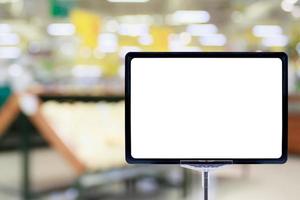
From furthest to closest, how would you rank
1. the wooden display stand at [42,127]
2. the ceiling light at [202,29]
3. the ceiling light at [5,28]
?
1. the ceiling light at [202,29]
2. the ceiling light at [5,28]
3. the wooden display stand at [42,127]

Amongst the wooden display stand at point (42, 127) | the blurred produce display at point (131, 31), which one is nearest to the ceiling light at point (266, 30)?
the blurred produce display at point (131, 31)

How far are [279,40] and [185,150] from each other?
37.1 feet

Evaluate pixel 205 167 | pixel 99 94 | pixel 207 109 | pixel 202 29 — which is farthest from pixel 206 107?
pixel 202 29

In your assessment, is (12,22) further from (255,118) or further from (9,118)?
(255,118)

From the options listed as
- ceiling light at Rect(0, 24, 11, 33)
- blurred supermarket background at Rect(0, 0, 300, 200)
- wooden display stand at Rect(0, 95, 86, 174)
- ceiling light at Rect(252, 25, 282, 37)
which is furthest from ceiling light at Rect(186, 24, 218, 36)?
wooden display stand at Rect(0, 95, 86, 174)

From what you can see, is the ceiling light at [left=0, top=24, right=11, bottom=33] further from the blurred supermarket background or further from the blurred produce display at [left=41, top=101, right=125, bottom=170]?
the blurred produce display at [left=41, top=101, right=125, bottom=170]

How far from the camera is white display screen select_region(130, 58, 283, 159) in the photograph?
1.38 metres

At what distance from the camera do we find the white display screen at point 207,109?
138cm

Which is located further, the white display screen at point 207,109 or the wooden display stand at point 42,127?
the wooden display stand at point 42,127

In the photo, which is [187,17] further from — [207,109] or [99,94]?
[207,109]

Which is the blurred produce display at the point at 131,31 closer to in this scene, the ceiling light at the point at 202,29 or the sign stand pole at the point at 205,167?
the ceiling light at the point at 202,29

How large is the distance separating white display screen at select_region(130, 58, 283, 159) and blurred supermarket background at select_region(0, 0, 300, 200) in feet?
0.87

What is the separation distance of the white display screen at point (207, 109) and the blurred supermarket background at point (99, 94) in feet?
0.87

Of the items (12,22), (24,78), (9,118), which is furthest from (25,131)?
(12,22)
